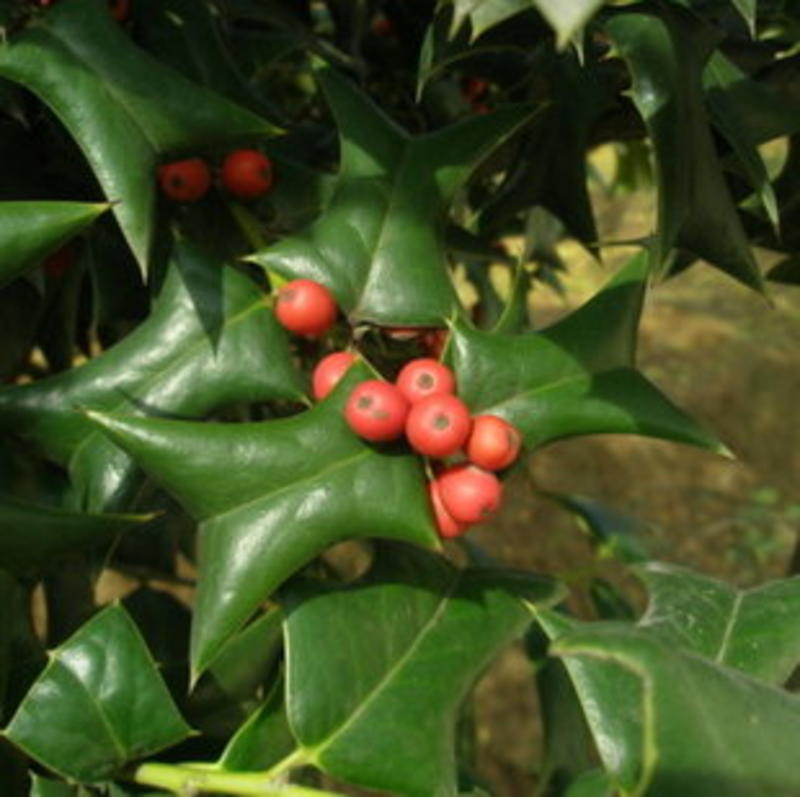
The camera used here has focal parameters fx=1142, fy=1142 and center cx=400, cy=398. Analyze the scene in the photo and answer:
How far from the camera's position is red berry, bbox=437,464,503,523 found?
2.25ft

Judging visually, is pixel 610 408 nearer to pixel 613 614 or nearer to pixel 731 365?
pixel 613 614

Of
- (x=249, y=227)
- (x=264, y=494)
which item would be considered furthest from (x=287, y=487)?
(x=249, y=227)

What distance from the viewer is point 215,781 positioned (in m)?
0.74

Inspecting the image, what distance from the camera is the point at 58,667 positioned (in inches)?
29.4

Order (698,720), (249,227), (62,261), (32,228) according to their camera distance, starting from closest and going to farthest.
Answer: (698,720) < (32,228) < (249,227) < (62,261)

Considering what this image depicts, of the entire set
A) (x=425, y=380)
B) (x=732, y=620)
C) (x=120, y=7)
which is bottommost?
(x=732, y=620)

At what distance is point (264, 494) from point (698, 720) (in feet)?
0.94

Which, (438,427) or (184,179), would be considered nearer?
(438,427)

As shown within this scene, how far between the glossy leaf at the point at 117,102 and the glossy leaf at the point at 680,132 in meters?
0.24

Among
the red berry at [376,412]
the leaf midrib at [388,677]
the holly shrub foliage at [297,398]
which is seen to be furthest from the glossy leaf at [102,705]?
the red berry at [376,412]

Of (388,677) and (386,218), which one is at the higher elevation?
(386,218)

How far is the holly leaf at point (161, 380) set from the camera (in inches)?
29.8

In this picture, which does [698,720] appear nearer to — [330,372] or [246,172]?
[330,372]

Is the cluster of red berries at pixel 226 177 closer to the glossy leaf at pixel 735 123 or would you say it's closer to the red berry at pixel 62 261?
the red berry at pixel 62 261
